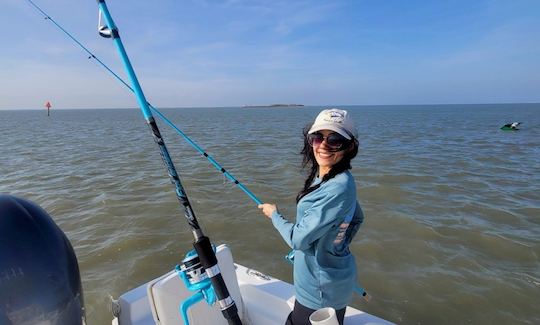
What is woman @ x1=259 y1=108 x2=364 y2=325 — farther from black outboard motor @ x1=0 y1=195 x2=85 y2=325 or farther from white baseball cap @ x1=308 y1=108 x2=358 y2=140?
black outboard motor @ x1=0 y1=195 x2=85 y2=325

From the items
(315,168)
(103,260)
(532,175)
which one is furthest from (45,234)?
(532,175)

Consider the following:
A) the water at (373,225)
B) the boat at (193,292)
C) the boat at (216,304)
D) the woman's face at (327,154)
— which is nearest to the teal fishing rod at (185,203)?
the boat at (193,292)

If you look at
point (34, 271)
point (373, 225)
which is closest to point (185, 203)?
point (34, 271)

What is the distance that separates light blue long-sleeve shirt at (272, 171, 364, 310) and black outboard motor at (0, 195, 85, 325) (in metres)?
1.36

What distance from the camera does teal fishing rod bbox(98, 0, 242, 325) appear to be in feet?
6.16

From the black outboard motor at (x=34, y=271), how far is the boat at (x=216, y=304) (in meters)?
0.55

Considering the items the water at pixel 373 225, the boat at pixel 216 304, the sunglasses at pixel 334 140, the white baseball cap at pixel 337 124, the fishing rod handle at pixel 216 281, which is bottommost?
the water at pixel 373 225

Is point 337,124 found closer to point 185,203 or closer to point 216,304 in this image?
point 185,203

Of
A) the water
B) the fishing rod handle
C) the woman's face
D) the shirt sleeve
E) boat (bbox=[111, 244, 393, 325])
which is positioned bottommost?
the water

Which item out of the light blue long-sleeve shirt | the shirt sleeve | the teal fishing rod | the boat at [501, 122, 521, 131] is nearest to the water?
the light blue long-sleeve shirt

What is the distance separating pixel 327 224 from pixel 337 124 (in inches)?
23.7

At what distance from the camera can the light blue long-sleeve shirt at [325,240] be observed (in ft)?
6.23

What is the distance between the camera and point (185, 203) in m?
2.07

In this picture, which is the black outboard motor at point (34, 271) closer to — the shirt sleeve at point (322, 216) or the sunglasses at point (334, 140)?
the shirt sleeve at point (322, 216)
